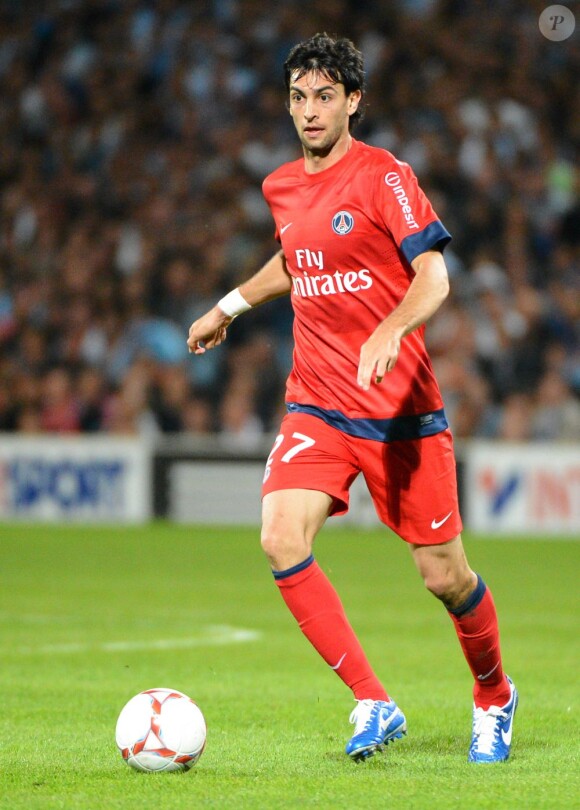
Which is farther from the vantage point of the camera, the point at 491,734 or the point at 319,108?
the point at 319,108

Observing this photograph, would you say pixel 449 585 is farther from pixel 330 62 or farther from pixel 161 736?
pixel 330 62

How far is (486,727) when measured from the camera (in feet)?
16.0

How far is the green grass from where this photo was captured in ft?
14.0

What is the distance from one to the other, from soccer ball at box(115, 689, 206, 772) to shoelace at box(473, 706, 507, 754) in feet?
3.10

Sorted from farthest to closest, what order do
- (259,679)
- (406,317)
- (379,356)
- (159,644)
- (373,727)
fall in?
(159,644), (259,679), (373,727), (406,317), (379,356)

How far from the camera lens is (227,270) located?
17297 millimetres

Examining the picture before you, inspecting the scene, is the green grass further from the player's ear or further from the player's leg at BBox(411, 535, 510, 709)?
the player's ear

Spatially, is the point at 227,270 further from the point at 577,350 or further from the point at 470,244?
the point at 577,350

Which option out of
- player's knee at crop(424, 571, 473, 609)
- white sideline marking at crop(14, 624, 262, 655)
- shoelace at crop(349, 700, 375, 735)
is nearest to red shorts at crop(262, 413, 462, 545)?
player's knee at crop(424, 571, 473, 609)

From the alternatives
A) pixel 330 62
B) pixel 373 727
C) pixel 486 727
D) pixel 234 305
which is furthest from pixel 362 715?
pixel 330 62

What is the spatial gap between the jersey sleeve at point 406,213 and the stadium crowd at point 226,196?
10.9 metres

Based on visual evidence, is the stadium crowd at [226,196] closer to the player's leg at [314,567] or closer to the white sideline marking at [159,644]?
the white sideline marking at [159,644]

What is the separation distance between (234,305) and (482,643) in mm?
1577

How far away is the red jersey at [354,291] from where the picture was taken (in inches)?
195
